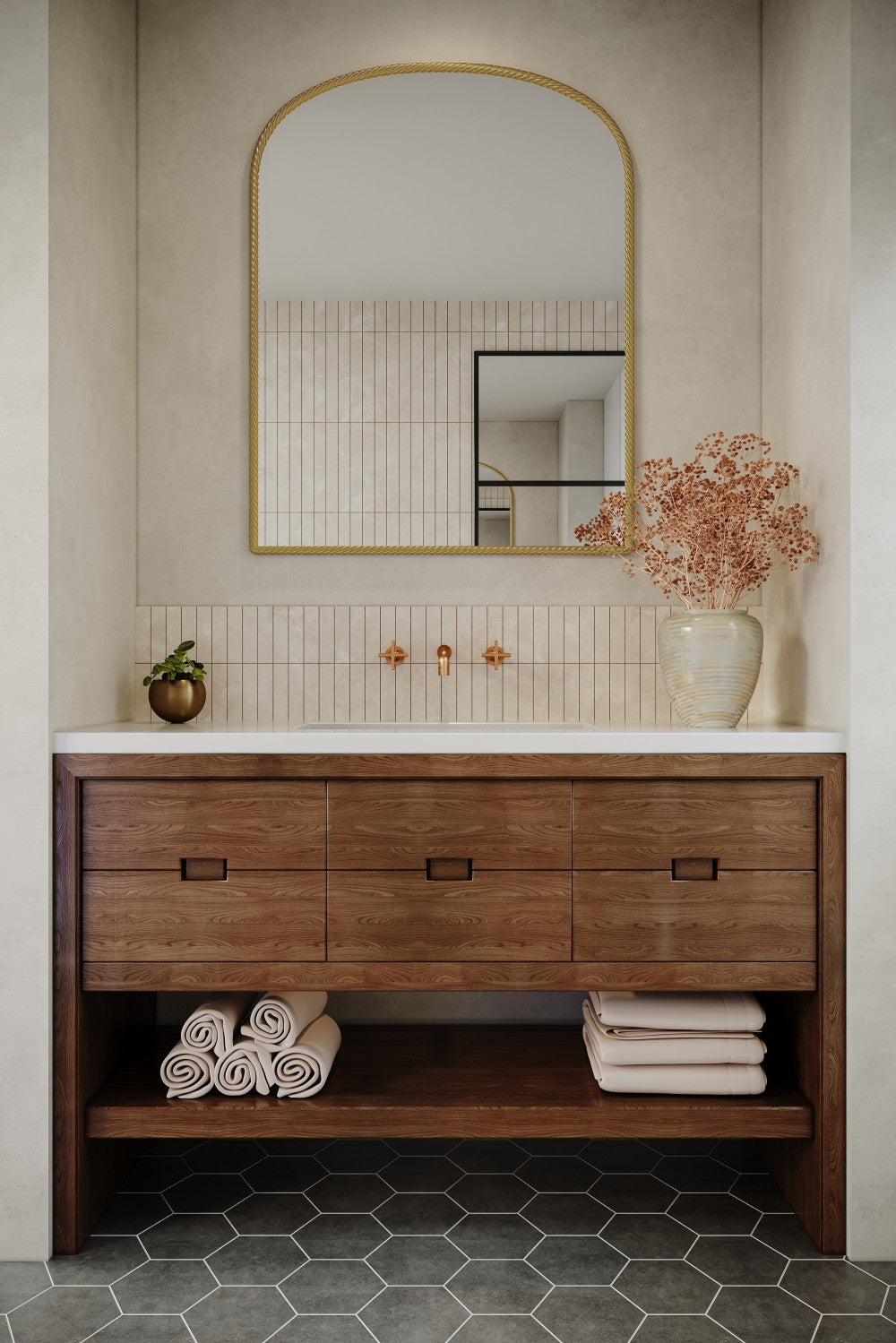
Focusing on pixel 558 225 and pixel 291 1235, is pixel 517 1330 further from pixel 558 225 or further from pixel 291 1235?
pixel 558 225

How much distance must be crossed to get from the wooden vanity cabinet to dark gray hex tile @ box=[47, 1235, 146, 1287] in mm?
41

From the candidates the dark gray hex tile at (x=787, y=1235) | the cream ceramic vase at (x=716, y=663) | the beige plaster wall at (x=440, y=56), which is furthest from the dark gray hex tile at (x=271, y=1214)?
the beige plaster wall at (x=440, y=56)

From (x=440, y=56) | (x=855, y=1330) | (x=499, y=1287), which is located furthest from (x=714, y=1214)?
(x=440, y=56)

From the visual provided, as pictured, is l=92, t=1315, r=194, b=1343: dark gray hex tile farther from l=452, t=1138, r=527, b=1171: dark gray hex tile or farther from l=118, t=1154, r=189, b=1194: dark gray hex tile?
l=452, t=1138, r=527, b=1171: dark gray hex tile

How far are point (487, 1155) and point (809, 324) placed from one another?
6.21 feet

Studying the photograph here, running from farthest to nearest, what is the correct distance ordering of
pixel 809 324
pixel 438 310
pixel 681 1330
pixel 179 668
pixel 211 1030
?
1. pixel 438 310
2. pixel 179 668
3. pixel 809 324
4. pixel 211 1030
5. pixel 681 1330

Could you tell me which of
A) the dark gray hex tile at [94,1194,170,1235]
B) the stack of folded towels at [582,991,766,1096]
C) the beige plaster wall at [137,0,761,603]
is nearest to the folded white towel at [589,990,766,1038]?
the stack of folded towels at [582,991,766,1096]

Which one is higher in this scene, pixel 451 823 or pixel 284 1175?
pixel 451 823

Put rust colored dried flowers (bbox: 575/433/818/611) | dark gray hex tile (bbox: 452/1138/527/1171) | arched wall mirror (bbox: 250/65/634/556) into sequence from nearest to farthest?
rust colored dried flowers (bbox: 575/433/818/611), dark gray hex tile (bbox: 452/1138/527/1171), arched wall mirror (bbox: 250/65/634/556)

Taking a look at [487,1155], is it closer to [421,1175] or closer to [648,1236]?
[421,1175]

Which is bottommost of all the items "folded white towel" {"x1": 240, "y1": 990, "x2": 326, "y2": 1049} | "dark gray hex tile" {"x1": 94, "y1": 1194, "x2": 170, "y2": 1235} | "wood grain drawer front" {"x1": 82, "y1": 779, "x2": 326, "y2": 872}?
"dark gray hex tile" {"x1": 94, "y1": 1194, "x2": 170, "y2": 1235}

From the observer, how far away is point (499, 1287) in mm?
1697

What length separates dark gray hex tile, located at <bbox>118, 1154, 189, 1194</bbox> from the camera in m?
2.05

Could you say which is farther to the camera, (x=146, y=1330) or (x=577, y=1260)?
(x=577, y=1260)
